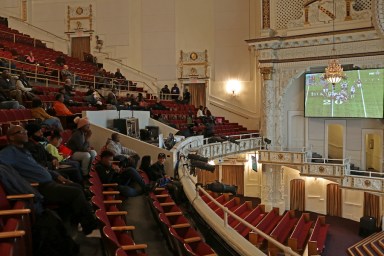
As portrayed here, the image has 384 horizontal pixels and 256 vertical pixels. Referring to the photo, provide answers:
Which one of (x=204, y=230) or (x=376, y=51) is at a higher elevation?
(x=376, y=51)

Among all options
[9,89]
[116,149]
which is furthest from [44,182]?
[9,89]

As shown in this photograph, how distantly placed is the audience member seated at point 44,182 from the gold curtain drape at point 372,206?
10158 mm

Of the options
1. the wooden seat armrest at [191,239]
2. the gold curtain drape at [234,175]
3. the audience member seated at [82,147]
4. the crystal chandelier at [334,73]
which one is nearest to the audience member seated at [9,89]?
the audience member seated at [82,147]

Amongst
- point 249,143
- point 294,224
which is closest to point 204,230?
point 294,224

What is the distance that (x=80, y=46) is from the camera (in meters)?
15.0

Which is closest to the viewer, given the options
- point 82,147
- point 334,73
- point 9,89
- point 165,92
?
point 82,147

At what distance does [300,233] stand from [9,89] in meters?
6.83

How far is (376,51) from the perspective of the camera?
10594 mm

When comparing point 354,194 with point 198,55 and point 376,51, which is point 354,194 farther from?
point 198,55

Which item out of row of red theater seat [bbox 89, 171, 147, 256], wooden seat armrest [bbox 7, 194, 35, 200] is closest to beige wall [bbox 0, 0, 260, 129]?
row of red theater seat [bbox 89, 171, 147, 256]

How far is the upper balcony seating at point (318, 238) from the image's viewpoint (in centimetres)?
769

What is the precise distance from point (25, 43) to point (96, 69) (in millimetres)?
2323

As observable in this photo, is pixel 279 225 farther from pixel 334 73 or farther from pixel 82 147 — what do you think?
pixel 82 147

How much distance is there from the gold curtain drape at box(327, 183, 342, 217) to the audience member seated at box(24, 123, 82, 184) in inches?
386
